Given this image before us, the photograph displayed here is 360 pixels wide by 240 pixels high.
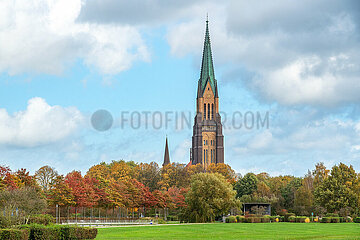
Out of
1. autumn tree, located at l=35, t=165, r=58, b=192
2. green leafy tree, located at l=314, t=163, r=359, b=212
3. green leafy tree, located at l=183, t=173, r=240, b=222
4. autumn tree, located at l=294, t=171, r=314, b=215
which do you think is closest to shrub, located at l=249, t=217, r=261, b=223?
green leafy tree, located at l=183, t=173, r=240, b=222

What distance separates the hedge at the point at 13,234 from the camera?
2417cm

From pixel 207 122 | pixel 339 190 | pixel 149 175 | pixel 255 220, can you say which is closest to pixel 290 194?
pixel 339 190

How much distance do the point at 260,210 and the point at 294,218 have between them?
6805mm

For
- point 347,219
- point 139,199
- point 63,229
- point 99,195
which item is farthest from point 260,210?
point 63,229

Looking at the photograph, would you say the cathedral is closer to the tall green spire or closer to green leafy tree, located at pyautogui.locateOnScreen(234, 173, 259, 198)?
the tall green spire

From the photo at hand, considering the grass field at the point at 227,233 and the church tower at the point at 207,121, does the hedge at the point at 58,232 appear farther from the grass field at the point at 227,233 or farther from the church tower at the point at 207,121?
the church tower at the point at 207,121

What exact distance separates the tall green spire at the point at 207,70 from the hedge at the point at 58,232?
395 ft

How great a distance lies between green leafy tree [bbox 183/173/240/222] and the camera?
66312 millimetres

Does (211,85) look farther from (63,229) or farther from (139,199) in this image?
(63,229)

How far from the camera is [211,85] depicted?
149m

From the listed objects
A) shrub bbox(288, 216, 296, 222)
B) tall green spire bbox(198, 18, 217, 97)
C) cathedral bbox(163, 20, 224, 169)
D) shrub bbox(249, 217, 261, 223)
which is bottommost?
shrub bbox(288, 216, 296, 222)

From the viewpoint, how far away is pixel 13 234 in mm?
24375

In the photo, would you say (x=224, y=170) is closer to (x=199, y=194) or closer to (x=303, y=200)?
(x=303, y=200)

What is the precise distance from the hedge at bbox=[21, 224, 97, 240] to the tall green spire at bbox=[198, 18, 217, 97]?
395 ft
